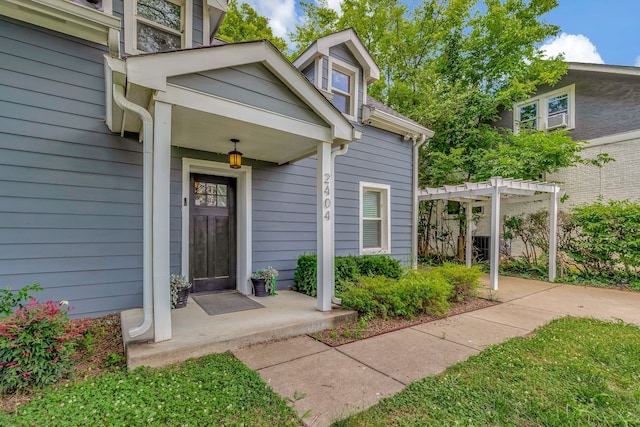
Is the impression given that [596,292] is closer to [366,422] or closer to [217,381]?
[366,422]

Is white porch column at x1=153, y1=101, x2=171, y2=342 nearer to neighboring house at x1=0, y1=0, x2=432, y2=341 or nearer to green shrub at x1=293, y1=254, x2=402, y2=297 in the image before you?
neighboring house at x1=0, y1=0, x2=432, y2=341

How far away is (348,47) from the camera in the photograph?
249 inches

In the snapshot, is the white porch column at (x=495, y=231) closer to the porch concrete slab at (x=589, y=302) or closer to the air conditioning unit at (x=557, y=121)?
the porch concrete slab at (x=589, y=302)

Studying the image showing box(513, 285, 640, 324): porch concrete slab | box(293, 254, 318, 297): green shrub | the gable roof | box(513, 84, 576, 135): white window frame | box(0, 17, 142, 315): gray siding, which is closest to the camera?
box(0, 17, 142, 315): gray siding

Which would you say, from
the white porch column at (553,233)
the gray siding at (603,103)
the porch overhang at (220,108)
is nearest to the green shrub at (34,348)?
the porch overhang at (220,108)

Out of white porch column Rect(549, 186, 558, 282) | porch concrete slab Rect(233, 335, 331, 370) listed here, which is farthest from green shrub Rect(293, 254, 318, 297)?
white porch column Rect(549, 186, 558, 282)

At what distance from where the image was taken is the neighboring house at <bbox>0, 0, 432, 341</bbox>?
2805 mm

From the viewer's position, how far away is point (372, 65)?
6586 millimetres

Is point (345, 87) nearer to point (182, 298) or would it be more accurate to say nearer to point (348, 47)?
point (348, 47)

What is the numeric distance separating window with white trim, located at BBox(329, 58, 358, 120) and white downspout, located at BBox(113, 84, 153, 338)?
428 cm

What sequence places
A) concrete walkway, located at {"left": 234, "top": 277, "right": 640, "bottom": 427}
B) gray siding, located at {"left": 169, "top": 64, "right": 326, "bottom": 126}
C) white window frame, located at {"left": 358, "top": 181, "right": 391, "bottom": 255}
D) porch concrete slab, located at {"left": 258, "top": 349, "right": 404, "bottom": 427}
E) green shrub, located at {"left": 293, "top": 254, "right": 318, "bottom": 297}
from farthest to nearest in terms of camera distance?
white window frame, located at {"left": 358, "top": 181, "right": 391, "bottom": 255} → green shrub, located at {"left": 293, "top": 254, "right": 318, "bottom": 297} → gray siding, located at {"left": 169, "top": 64, "right": 326, "bottom": 126} → concrete walkway, located at {"left": 234, "top": 277, "right": 640, "bottom": 427} → porch concrete slab, located at {"left": 258, "top": 349, "right": 404, "bottom": 427}

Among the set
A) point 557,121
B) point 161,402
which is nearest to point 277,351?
point 161,402

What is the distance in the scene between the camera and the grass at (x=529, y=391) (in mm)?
2008

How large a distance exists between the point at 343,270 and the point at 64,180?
4132 millimetres
